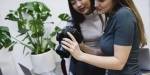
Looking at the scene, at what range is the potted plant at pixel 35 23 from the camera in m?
2.04

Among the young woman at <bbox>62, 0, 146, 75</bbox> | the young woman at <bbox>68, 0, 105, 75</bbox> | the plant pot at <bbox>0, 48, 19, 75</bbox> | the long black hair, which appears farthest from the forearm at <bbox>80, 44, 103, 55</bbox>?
the plant pot at <bbox>0, 48, 19, 75</bbox>

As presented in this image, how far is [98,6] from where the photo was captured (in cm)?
110

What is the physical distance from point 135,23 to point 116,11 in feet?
→ 0.33

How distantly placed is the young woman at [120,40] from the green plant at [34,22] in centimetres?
95

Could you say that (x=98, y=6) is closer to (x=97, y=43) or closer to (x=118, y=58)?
(x=118, y=58)

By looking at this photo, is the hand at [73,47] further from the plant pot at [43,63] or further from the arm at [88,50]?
the plant pot at [43,63]

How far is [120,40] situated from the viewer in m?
1.00

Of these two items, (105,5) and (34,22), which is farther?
(34,22)

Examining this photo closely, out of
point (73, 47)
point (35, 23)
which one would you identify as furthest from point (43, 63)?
point (73, 47)

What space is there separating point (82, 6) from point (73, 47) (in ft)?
1.95

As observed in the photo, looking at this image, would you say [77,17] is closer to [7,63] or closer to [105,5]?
[105,5]

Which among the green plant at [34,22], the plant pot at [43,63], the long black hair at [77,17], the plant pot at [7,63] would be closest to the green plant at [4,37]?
the green plant at [34,22]

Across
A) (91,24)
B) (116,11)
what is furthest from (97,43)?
(116,11)

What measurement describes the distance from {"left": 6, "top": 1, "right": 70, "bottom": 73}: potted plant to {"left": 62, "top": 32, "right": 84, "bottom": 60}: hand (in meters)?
0.90
